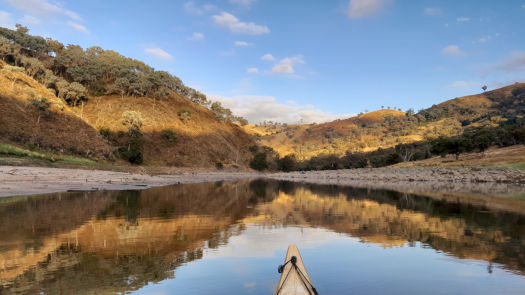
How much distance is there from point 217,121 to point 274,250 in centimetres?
10339

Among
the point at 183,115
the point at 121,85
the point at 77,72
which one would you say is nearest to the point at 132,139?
the point at 183,115

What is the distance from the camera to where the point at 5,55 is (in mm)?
68438

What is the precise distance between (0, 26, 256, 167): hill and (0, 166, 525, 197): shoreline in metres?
12.4

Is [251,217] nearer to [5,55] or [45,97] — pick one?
[45,97]

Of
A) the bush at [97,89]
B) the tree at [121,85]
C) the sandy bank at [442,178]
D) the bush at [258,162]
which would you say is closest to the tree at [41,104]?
the bush at [97,89]

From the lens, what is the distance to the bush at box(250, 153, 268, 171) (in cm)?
10525

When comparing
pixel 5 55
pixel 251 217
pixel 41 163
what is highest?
pixel 5 55

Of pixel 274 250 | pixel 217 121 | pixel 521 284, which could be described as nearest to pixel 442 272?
pixel 521 284

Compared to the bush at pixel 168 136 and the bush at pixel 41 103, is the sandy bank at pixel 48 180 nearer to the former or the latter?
the bush at pixel 41 103

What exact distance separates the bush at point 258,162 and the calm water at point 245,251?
86.6 metres

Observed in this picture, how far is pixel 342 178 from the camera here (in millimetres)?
73250

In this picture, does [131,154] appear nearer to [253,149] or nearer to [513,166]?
[253,149]

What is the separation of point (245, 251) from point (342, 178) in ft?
215

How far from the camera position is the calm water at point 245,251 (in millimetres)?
7480
